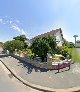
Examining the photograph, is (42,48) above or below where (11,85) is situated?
above

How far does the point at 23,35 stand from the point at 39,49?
40953 mm

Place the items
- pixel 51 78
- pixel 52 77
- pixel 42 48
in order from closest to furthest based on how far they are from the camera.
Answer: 1. pixel 51 78
2. pixel 52 77
3. pixel 42 48

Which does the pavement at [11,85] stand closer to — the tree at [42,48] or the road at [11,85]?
the road at [11,85]

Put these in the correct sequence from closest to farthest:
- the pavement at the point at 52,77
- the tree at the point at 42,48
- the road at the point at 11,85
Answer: the road at the point at 11,85
the pavement at the point at 52,77
the tree at the point at 42,48

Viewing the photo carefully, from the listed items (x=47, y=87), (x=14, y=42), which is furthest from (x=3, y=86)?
(x=14, y=42)

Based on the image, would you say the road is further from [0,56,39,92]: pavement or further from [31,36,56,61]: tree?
[31,36,56,61]: tree

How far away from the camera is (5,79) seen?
1930 cm

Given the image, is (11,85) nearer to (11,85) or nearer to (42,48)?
(11,85)

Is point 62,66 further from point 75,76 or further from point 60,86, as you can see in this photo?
point 60,86

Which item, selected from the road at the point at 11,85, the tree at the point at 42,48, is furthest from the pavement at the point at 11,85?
the tree at the point at 42,48

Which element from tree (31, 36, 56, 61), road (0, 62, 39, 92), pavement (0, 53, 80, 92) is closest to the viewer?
road (0, 62, 39, 92)

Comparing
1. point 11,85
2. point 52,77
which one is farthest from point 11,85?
point 52,77

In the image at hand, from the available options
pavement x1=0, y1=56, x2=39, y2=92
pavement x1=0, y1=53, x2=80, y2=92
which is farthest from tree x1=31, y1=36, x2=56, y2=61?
pavement x1=0, y1=56, x2=39, y2=92

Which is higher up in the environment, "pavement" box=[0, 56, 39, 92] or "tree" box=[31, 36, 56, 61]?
"tree" box=[31, 36, 56, 61]
